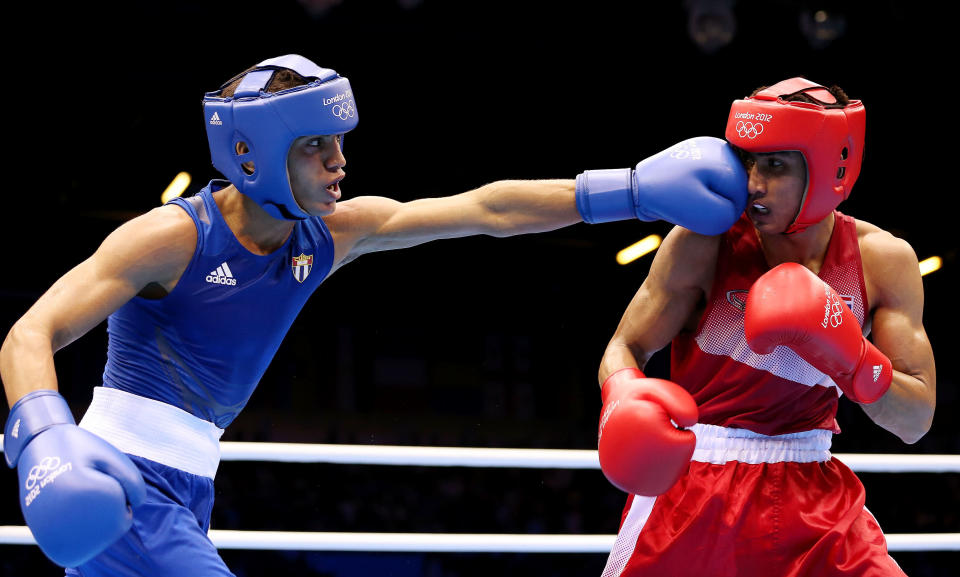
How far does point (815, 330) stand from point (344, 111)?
109 centimetres

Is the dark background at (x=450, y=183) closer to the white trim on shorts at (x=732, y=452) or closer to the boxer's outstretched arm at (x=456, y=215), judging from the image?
the boxer's outstretched arm at (x=456, y=215)

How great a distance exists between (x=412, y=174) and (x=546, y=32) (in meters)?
2.05

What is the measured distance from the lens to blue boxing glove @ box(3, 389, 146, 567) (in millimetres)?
1659

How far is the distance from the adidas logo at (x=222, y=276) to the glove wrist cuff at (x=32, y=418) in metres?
0.43

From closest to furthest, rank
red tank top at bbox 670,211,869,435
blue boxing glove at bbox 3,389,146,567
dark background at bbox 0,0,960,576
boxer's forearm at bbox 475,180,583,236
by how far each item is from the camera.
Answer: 1. blue boxing glove at bbox 3,389,146,567
2. red tank top at bbox 670,211,869,435
3. boxer's forearm at bbox 475,180,583,236
4. dark background at bbox 0,0,960,576

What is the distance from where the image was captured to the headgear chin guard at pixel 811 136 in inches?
86.8

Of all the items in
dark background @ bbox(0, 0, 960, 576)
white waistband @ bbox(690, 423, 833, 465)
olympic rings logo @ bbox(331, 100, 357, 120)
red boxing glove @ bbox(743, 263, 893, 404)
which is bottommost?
dark background @ bbox(0, 0, 960, 576)

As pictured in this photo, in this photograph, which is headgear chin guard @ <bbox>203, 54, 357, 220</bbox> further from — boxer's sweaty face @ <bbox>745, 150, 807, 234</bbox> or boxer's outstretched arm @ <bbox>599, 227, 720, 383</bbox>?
boxer's sweaty face @ <bbox>745, 150, 807, 234</bbox>

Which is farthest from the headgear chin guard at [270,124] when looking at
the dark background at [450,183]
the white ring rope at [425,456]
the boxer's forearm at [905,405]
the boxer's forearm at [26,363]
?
the dark background at [450,183]

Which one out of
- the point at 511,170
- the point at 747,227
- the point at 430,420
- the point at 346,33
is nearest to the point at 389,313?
the point at 430,420

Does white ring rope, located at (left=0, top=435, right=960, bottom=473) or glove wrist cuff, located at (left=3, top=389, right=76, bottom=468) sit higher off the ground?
glove wrist cuff, located at (left=3, top=389, right=76, bottom=468)

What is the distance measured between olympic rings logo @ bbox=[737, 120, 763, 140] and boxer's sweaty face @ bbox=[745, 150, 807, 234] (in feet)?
0.23

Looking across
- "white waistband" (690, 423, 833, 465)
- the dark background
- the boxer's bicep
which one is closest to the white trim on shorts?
"white waistband" (690, 423, 833, 465)

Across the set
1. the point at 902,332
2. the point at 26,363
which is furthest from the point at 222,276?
the point at 902,332
